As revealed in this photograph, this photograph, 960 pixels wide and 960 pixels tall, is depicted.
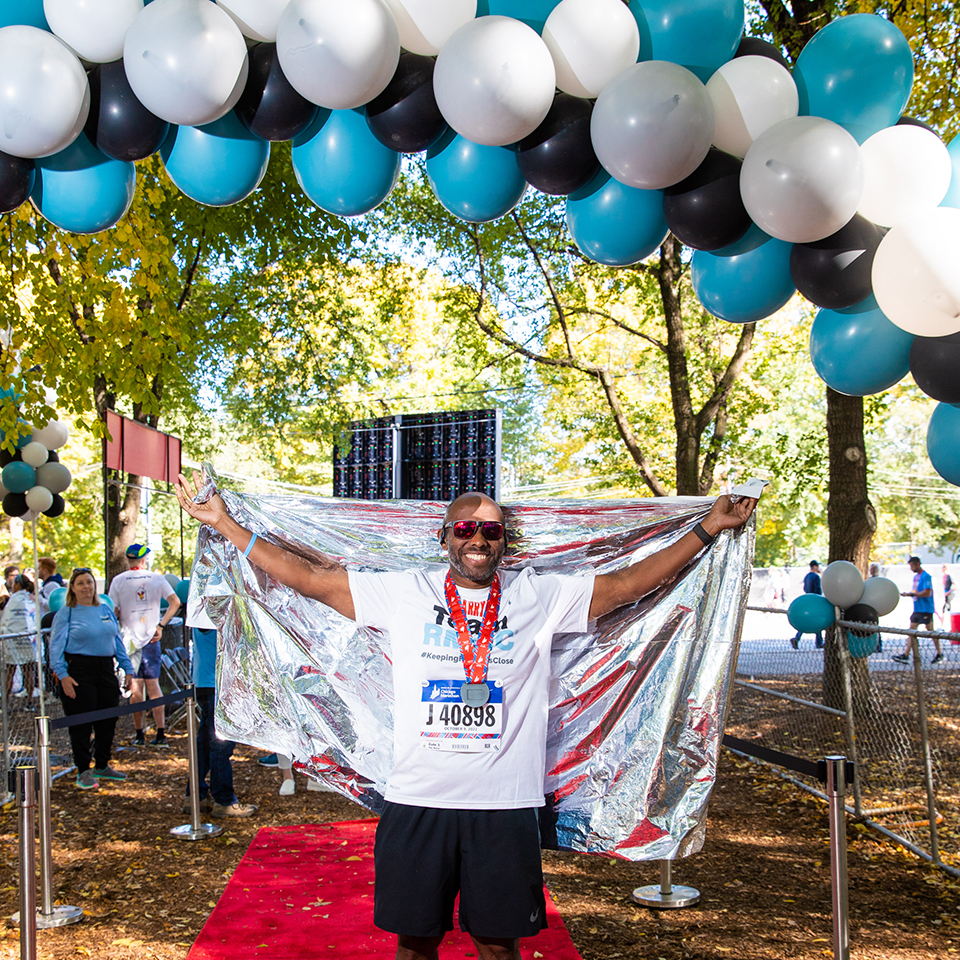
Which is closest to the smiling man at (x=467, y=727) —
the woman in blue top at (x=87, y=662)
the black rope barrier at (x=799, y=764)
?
the black rope barrier at (x=799, y=764)

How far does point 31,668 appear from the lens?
11.7m

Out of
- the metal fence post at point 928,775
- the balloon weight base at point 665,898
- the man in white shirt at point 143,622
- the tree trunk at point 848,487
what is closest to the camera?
the balloon weight base at point 665,898

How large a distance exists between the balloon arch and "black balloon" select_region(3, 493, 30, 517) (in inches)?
280

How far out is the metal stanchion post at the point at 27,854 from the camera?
11.7 feet

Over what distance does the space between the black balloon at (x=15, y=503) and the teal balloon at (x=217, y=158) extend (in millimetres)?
7301

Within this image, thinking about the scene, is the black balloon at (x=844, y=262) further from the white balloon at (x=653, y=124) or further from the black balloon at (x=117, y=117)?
the black balloon at (x=117, y=117)

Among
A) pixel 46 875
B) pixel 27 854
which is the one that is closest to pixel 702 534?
pixel 27 854

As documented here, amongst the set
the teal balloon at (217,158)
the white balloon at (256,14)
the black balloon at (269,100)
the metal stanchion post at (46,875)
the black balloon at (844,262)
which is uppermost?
the white balloon at (256,14)

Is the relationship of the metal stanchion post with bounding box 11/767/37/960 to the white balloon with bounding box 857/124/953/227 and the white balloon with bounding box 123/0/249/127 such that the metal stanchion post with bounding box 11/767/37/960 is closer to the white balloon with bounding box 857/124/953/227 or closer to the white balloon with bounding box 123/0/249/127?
the white balloon with bounding box 123/0/249/127

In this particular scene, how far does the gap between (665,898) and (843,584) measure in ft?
9.61

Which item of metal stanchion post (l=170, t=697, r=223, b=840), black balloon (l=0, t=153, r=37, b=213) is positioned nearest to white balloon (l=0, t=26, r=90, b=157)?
black balloon (l=0, t=153, r=37, b=213)

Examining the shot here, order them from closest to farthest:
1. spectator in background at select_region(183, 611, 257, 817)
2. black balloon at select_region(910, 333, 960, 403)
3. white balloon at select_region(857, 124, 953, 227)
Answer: black balloon at select_region(910, 333, 960, 403), white balloon at select_region(857, 124, 953, 227), spectator in background at select_region(183, 611, 257, 817)

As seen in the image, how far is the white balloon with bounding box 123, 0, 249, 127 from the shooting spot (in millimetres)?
2934

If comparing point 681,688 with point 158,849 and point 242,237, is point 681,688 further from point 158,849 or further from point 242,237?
point 242,237
